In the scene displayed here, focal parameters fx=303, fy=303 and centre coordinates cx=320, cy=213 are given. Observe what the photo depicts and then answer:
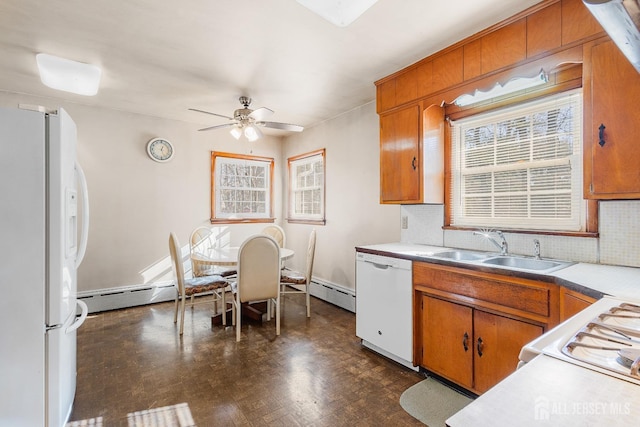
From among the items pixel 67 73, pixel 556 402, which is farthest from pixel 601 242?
pixel 67 73

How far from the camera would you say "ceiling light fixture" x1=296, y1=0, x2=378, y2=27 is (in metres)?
1.84

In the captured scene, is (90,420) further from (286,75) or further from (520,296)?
(286,75)

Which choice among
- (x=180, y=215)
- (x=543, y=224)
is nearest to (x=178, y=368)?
(x=180, y=215)

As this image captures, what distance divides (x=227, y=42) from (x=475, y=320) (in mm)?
2652

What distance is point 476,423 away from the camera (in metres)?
0.54

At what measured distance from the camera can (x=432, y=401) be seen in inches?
78.9

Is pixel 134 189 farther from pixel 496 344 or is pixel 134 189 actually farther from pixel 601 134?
pixel 601 134

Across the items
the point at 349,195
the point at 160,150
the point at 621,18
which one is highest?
the point at 160,150

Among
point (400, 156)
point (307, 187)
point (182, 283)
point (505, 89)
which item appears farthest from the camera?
point (307, 187)

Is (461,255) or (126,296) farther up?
(461,255)

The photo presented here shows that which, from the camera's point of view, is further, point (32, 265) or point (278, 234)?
point (278, 234)

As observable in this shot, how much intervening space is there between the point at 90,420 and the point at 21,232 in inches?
49.4

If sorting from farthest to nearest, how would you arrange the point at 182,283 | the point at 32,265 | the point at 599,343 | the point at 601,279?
the point at 182,283 → the point at 601,279 → the point at 32,265 → the point at 599,343

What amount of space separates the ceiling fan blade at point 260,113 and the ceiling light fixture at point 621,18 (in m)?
2.40
